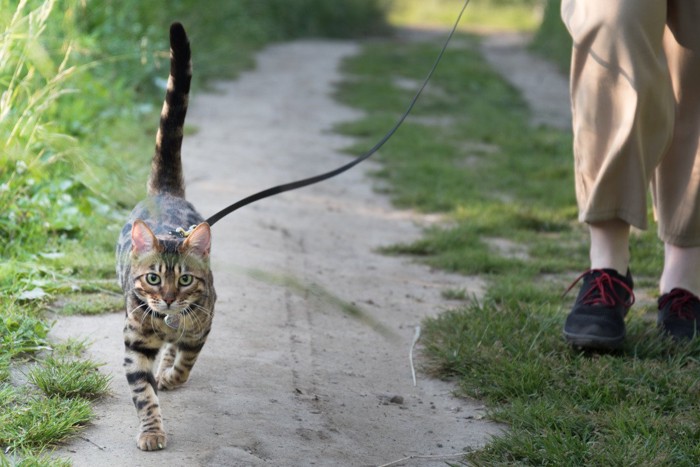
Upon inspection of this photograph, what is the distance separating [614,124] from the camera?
3.07 m

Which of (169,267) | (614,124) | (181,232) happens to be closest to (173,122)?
(181,232)

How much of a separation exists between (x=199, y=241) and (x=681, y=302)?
176cm

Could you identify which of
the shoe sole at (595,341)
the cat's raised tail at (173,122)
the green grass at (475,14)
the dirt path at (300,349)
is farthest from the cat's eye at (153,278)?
the green grass at (475,14)

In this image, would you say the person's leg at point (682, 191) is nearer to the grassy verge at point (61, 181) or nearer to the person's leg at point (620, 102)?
the person's leg at point (620, 102)

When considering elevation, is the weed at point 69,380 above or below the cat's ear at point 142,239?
below

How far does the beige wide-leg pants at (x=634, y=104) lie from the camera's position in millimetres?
2984

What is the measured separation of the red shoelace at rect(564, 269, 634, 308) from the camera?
10.1ft

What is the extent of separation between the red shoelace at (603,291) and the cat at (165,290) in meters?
1.29

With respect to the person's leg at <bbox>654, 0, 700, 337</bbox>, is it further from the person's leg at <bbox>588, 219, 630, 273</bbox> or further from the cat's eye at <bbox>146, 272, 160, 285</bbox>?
the cat's eye at <bbox>146, 272, 160, 285</bbox>

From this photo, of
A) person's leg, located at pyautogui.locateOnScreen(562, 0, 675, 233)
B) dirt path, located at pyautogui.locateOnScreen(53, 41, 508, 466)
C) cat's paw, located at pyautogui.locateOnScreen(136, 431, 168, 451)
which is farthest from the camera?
person's leg, located at pyautogui.locateOnScreen(562, 0, 675, 233)

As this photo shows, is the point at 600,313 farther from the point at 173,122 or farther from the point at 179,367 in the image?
the point at 173,122

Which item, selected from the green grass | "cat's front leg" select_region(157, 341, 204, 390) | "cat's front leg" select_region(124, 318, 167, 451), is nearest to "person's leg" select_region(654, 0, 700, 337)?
"cat's front leg" select_region(157, 341, 204, 390)

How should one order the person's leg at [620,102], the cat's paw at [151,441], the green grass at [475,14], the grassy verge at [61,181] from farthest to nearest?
the green grass at [475,14], the person's leg at [620,102], the grassy verge at [61,181], the cat's paw at [151,441]

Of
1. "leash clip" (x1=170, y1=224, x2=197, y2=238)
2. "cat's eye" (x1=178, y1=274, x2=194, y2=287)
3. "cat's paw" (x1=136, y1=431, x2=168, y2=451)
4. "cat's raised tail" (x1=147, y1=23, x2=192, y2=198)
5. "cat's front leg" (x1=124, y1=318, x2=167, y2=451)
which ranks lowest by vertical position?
"cat's paw" (x1=136, y1=431, x2=168, y2=451)
